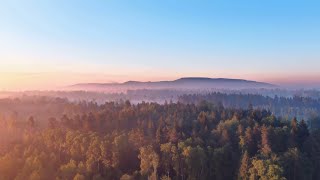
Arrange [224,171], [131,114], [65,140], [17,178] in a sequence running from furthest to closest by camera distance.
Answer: [131,114]
[65,140]
[224,171]
[17,178]

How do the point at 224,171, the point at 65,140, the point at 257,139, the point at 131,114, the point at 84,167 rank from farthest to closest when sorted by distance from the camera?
the point at 131,114
the point at 65,140
the point at 257,139
the point at 224,171
the point at 84,167

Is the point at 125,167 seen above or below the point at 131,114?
below

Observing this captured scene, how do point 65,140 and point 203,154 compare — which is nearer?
point 203,154

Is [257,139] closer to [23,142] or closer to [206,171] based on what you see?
[206,171]

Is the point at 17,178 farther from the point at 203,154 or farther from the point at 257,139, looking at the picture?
the point at 257,139

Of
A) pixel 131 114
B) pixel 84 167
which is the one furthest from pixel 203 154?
pixel 131 114

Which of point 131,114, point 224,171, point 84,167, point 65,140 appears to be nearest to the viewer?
point 84,167

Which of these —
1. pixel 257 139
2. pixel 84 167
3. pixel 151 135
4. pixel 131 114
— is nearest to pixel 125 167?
pixel 84 167

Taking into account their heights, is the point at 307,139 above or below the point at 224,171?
above

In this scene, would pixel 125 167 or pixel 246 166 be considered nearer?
pixel 246 166
